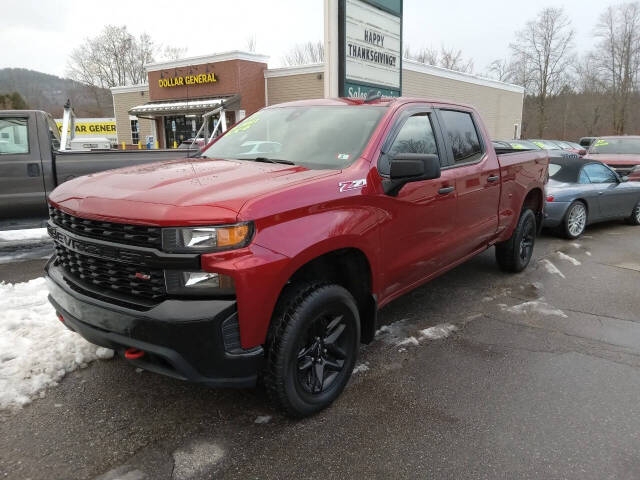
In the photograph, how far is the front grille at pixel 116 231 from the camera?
2.37 meters

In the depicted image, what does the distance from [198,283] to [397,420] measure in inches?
58.4

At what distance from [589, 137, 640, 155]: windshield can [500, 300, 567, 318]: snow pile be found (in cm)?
1067

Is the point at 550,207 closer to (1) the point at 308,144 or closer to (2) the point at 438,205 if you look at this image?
(2) the point at 438,205

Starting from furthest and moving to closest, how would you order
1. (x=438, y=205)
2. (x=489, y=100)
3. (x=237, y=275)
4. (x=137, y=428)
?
(x=489, y=100) < (x=438, y=205) < (x=137, y=428) < (x=237, y=275)

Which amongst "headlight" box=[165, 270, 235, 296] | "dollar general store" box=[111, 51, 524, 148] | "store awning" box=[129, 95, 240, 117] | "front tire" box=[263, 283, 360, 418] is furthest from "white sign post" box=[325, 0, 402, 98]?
"store awning" box=[129, 95, 240, 117]

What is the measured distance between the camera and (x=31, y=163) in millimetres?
6355

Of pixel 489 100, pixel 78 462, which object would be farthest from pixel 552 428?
pixel 489 100

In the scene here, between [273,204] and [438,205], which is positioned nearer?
[273,204]

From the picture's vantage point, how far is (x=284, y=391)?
2.63m

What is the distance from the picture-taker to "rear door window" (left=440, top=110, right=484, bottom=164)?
429 cm

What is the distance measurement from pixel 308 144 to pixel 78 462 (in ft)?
7.90

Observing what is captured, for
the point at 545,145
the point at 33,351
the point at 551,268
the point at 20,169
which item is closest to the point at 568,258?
the point at 551,268

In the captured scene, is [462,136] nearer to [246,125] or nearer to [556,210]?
[246,125]

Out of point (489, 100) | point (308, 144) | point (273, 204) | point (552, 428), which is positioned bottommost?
point (552, 428)
